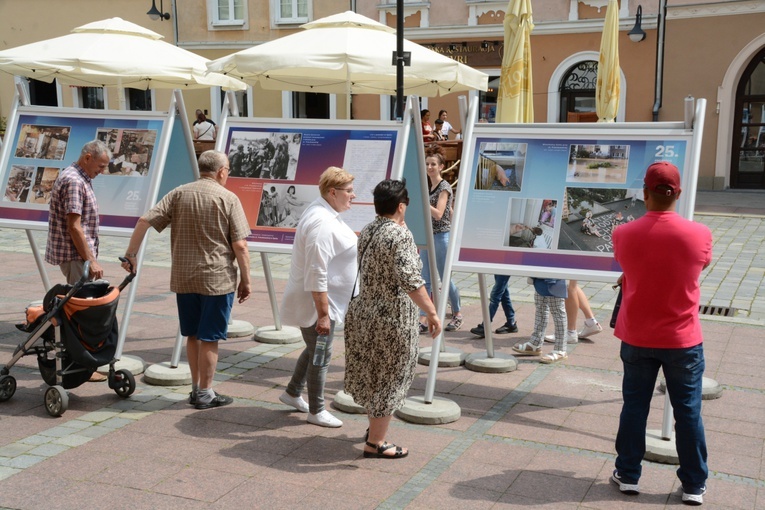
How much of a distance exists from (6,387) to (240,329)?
2.47 metres

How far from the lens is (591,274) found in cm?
580

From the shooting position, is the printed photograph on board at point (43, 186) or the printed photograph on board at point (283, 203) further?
the printed photograph on board at point (43, 186)

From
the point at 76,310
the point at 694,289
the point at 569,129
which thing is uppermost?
the point at 569,129

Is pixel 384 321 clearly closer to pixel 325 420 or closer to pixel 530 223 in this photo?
pixel 325 420

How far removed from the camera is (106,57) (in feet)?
30.7

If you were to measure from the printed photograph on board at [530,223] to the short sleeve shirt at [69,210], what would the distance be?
10.1ft

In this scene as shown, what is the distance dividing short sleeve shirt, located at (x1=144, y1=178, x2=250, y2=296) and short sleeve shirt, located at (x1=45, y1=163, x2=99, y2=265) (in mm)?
937

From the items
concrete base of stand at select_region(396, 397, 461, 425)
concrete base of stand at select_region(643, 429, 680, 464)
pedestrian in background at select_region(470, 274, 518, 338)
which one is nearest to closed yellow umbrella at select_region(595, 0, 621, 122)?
pedestrian in background at select_region(470, 274, 518, 338)

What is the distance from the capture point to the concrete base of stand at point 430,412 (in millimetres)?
5832

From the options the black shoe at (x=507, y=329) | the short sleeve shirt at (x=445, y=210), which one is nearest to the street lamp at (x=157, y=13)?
the short sleeve shirt at (x=445, y=210)

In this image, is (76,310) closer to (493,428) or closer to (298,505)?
(298,505)

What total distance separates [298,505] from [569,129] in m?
3.07

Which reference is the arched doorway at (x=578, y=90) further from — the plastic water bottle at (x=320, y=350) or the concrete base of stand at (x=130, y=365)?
the plastic water bottle at (x=320, y=350)

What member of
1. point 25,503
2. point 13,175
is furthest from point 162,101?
point 25,503
